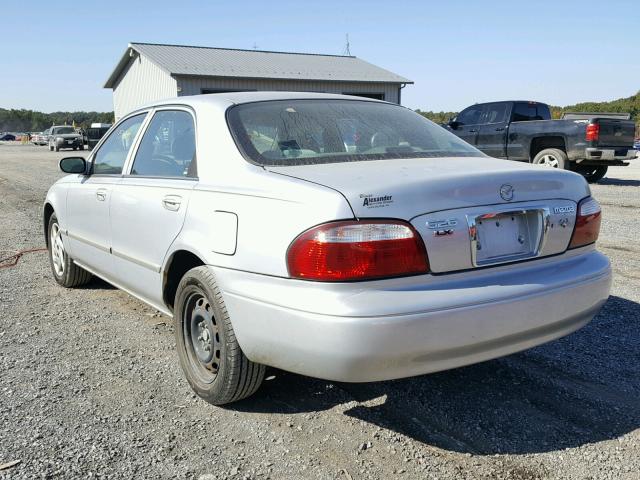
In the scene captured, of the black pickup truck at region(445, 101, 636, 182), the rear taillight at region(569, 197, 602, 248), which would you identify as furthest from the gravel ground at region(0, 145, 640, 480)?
the black pickup truck at region(445, 101, 636, 182)

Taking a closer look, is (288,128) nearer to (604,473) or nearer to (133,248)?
(133,248)

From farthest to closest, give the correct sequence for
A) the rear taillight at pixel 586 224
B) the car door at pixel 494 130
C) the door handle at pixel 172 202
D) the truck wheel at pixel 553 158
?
the car door at pixel 494 130
the truck wheel at pixel 553 158
the door handle at pixel 172 202
the rear taillight at pixel 586 224

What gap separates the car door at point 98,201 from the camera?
4.24 metres

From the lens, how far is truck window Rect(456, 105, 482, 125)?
1498cm

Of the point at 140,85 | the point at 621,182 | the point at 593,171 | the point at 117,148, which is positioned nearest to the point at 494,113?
the point at 593,171

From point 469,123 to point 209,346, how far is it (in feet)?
43.6

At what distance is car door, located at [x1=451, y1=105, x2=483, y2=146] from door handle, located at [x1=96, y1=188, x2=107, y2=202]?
38.9 ft

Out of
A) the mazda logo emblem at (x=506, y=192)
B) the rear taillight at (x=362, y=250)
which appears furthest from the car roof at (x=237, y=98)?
the mazda logo emblem at (x=506, y=192)

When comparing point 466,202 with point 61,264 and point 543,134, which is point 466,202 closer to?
point 61,264

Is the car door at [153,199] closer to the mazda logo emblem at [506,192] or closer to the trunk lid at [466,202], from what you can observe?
the trunk lid at [466,202]

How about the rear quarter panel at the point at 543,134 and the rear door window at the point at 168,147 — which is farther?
the rear quarter panel at the point at 543,134

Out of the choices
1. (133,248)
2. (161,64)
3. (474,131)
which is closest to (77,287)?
(133,248)

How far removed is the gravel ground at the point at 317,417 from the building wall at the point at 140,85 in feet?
74.9

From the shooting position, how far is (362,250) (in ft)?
8.09
